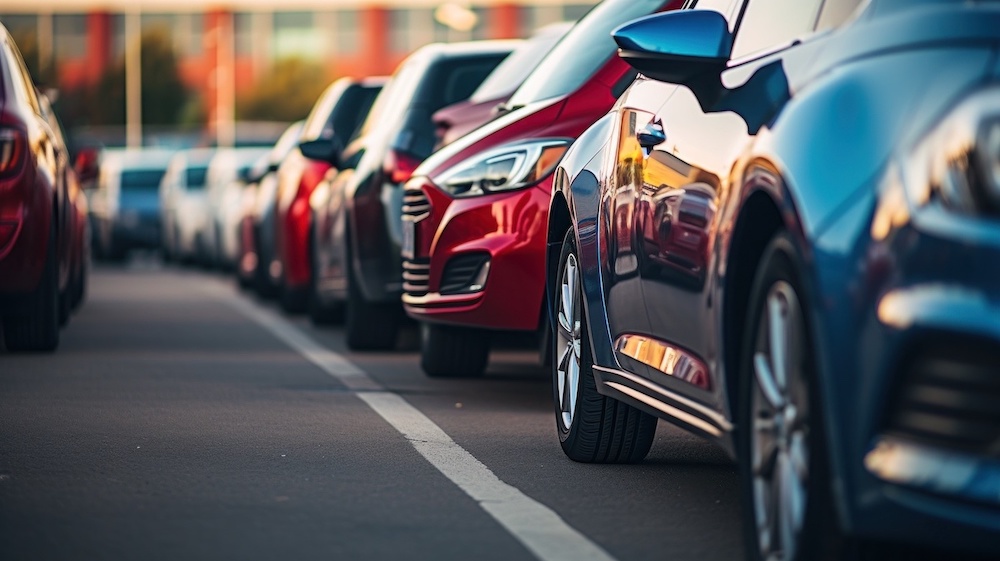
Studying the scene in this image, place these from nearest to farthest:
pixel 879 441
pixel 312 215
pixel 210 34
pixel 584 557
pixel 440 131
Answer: pixel 879 441, pixel 584 557, pixel 440 131, pixel 312 215, pixel 210 34

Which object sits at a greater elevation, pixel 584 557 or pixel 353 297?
pixel 584 557

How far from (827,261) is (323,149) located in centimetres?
947

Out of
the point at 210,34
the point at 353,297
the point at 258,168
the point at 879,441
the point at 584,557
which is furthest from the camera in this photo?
the point at 210,34

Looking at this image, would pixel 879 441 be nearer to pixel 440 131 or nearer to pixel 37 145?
pixel 440 131

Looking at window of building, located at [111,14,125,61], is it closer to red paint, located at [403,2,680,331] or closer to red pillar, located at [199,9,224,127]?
red pillar, located at [199,9,224,127]

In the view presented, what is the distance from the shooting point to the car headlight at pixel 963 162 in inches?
143

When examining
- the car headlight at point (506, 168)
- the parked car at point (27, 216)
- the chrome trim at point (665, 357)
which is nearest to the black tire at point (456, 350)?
the car headlight at point (506, 168)

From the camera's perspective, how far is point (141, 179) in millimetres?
35969

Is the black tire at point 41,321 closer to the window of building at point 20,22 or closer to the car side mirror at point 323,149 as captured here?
the car side mirror at point 323,149

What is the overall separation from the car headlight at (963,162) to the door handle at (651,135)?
1.93 meters

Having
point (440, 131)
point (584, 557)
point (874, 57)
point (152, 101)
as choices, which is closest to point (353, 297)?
point (440, 131)

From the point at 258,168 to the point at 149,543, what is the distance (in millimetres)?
13807

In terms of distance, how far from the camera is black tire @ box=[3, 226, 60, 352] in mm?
11227

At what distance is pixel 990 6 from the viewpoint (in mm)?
3936
